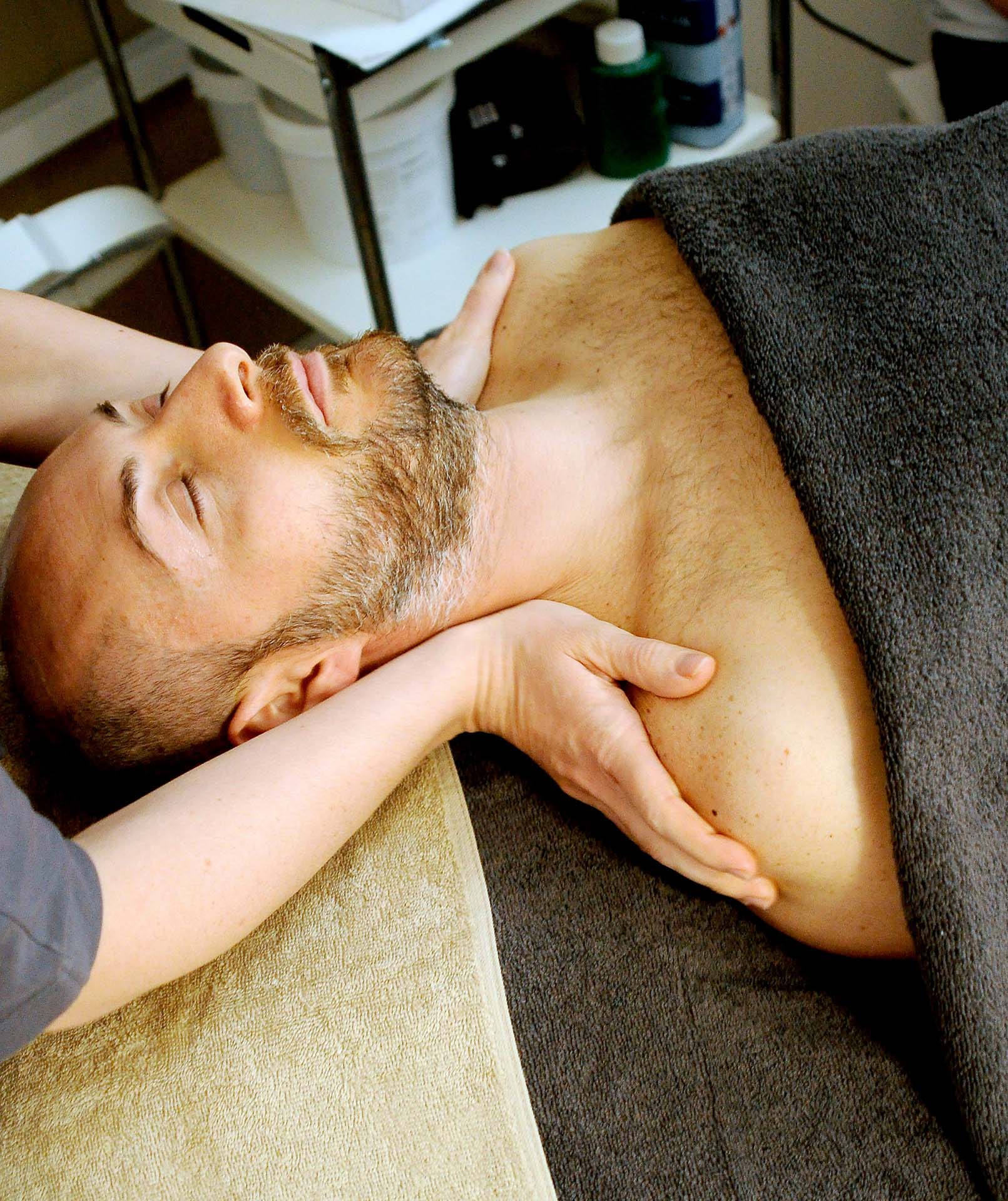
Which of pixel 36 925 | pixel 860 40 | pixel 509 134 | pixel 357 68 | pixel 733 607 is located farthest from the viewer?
pixel 860 40

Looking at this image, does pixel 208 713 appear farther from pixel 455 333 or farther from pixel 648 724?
pixel 455 333

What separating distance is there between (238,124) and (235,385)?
1.00 metres

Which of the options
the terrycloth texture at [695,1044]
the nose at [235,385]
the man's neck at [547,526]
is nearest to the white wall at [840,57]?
the man's neck at [547,526]

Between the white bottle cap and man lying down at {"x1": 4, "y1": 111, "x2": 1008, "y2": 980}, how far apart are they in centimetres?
62

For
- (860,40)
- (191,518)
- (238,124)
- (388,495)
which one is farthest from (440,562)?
(860,40)

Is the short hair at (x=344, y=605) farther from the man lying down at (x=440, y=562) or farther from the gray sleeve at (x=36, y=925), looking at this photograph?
the gray sleeve at (x=36, y=925)

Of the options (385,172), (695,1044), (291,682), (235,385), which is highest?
(235,385)

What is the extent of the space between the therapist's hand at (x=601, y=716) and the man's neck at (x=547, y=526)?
1.6 inches

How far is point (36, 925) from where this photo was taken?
2.28 ft

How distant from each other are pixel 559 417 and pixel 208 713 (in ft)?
1.44

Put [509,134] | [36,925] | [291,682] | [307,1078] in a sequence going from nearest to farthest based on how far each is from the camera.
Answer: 1. [36,925]
2. [307,1078]
3. [291,682]
4. [509,134]

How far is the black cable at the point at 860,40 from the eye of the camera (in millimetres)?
2143

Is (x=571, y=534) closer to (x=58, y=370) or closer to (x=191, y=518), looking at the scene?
(x=191, y=518)

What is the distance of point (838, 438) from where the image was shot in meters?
0.93
